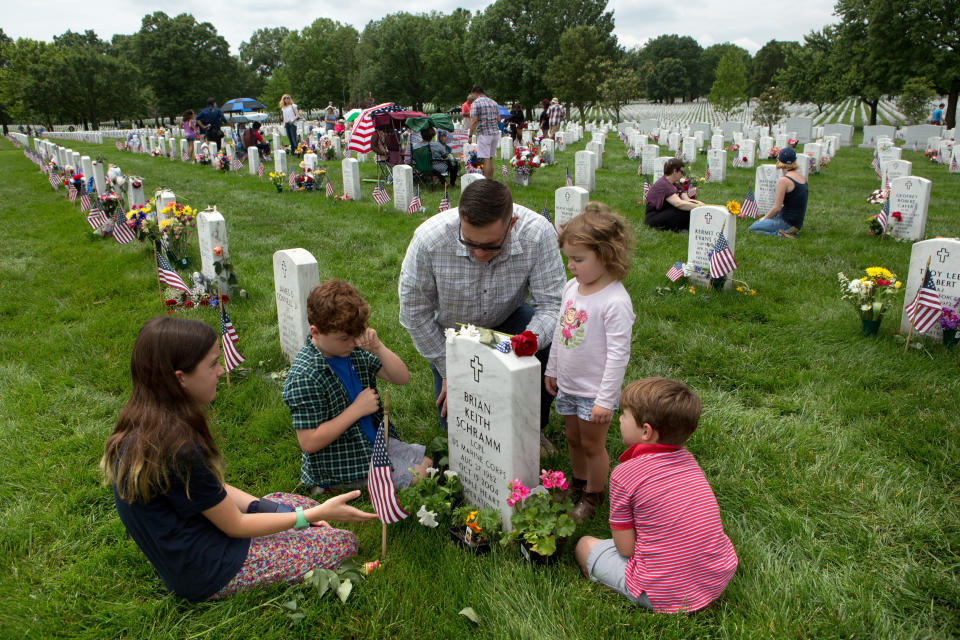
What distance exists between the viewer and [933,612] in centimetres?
253

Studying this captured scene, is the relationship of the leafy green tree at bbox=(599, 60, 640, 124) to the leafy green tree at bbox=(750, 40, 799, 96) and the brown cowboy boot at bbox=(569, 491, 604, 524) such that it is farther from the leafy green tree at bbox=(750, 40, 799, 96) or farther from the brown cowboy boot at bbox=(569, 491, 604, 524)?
the leafy green tree at bbox=(750, 40, 799, 96)

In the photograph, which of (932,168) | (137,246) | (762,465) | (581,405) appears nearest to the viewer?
(581,405)

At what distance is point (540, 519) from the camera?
2803mm

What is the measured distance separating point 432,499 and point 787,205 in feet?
25.8

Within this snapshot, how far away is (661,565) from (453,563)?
0.95 meters

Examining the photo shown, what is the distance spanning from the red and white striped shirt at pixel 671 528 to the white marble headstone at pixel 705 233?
464cm

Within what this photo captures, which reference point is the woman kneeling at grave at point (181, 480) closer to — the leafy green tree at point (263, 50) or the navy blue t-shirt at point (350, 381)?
the navy blue t-shirt at point (350, 381)

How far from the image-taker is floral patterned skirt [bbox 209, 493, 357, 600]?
8.61 feet

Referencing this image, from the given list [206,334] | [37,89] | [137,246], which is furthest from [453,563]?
[37,89]

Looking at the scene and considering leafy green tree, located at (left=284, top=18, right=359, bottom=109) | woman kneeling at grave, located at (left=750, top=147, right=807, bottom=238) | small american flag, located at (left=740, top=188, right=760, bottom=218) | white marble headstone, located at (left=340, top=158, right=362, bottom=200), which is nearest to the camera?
woman kneeling at grave, located at (left=750, top=147, right=807, bottom=238)

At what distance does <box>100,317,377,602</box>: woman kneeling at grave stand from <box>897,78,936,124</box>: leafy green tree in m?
31.9

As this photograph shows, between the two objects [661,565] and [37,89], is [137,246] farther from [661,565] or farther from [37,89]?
[37,89]

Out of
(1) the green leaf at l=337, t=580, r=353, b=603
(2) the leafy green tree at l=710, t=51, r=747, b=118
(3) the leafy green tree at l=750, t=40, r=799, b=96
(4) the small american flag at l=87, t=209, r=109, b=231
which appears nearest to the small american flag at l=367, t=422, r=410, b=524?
(1) the green leaf at l=337, t=580, r=353, b=603

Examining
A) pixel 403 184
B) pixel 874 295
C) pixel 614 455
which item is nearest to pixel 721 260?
pixel 874 295
